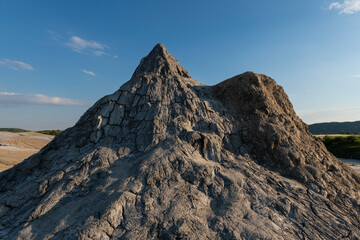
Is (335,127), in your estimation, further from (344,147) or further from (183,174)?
(183,174)

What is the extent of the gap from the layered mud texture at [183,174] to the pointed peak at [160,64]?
47 mm

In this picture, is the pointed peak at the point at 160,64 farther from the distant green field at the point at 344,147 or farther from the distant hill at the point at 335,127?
the distant hill at the point at 335,127

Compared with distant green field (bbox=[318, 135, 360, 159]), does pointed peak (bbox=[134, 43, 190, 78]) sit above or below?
above

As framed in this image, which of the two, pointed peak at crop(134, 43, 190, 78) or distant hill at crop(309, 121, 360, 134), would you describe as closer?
pointed peak at crop(134, 43, 190, 78)

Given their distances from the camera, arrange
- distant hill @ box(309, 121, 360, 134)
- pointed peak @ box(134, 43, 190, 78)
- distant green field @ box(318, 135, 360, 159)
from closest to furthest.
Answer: pointed peak @ box(134, 43, 190, 78) → distant green field @ box(318, 135, 360, 159) → distant hill @ box(309, 121, 360, 134)

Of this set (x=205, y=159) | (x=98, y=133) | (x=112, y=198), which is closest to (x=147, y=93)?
(x=98, y=133)

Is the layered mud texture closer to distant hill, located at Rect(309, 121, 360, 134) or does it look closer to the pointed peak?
the pointed peak

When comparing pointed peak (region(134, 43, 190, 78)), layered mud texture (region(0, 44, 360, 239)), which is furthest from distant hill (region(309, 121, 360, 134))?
pointed peak (region(134, 43, 190, 78))

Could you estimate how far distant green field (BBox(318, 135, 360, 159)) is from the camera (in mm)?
18872

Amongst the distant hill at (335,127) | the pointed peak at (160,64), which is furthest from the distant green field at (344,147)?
the distant hill at (335,127)

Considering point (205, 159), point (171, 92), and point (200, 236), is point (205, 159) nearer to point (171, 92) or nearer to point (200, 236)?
point (200, 236)

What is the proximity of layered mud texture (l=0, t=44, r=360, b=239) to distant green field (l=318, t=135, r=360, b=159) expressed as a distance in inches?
717

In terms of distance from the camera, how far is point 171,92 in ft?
17.7

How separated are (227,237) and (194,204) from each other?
70 cm
